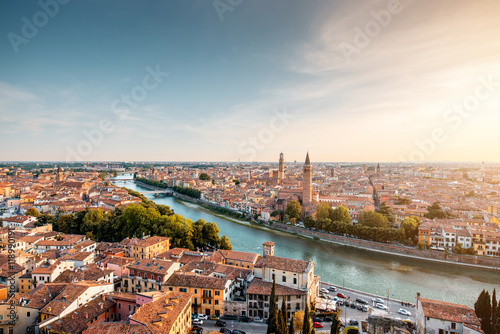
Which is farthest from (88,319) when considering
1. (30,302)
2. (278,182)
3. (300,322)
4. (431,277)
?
(278,182)

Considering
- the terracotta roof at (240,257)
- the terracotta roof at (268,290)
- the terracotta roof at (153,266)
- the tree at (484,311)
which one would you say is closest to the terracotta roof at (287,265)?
the terracotta roof at (268,290)

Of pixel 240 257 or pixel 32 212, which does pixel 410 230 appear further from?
pixel 32 212

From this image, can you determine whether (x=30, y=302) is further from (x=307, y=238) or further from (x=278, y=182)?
(x=278, y=182)

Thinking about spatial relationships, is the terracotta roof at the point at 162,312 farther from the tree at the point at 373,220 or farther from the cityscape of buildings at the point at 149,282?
the tree at the point at 373,220

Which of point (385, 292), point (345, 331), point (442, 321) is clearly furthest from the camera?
point (385, 292)

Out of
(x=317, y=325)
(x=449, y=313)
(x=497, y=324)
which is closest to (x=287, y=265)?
(x=317, y=325)

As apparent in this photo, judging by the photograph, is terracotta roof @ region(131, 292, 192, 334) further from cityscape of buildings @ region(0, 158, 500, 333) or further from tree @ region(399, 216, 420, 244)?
tree @ region(399, 216, 420, 244)
